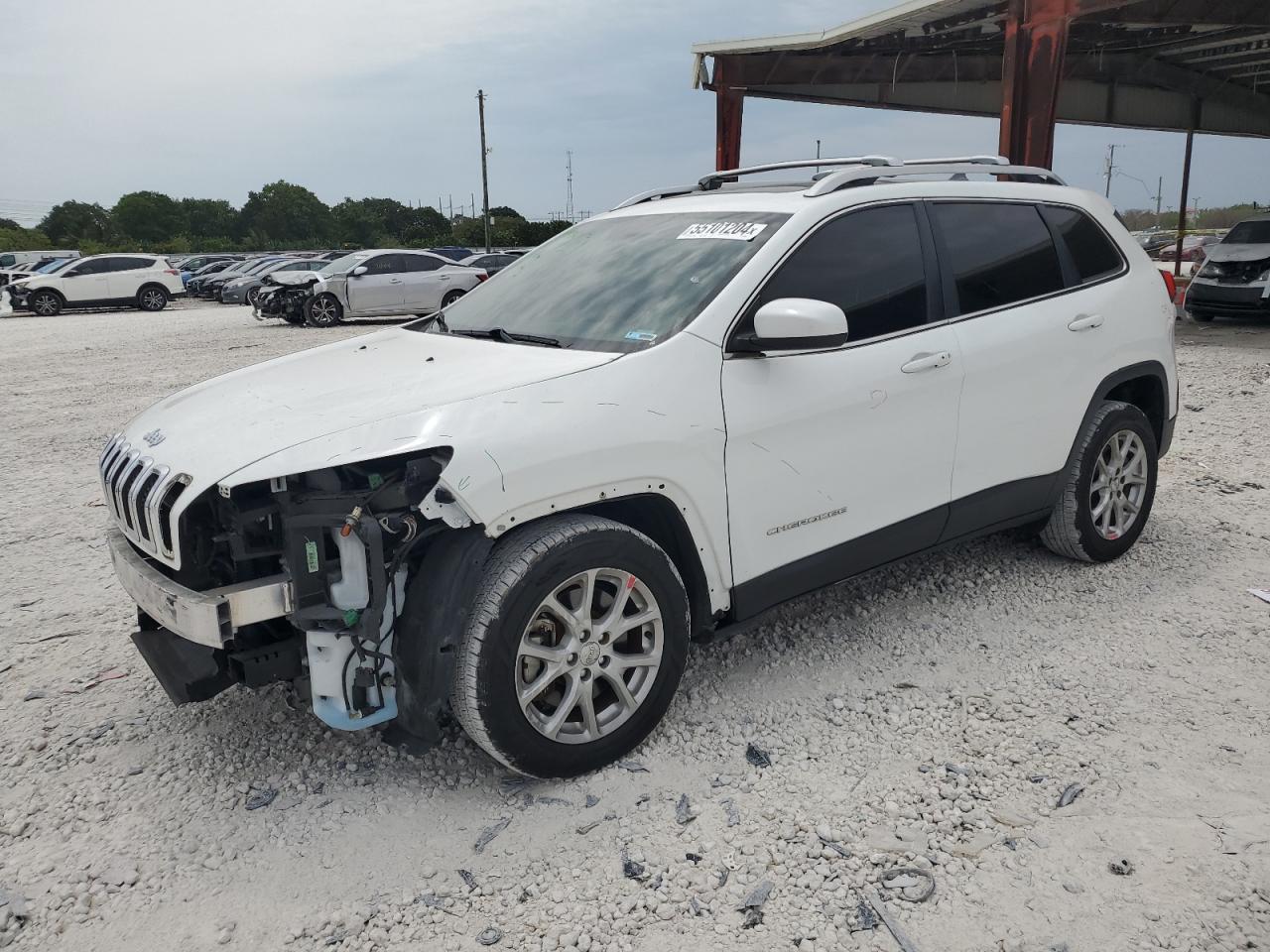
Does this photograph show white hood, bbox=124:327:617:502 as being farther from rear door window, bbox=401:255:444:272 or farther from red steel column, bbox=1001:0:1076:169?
rear door window, bbox=401:255:444:272

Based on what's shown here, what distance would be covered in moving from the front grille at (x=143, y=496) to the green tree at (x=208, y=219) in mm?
108090

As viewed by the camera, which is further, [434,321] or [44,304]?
[44,304]

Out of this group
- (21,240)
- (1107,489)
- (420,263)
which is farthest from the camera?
(21,240)

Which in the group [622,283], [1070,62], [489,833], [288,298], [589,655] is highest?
[1070,62]

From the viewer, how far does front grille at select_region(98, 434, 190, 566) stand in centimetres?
281

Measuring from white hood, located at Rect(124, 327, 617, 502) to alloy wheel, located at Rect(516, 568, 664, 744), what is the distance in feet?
2.23

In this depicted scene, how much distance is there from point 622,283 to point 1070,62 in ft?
68.6

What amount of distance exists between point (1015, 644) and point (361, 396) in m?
2.74

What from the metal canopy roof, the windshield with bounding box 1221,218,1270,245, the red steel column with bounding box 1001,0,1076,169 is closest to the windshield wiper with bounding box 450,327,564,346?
the metal canopy roof

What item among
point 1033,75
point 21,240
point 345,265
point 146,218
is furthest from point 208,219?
point 1033,75

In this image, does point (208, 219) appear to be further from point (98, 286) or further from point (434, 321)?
point (434, 321)

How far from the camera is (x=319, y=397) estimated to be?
3184 millimetres

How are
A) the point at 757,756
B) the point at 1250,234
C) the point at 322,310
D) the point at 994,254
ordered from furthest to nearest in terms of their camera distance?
the point at 322,310
the point at 1250,234
the point at 994,254
the point at 757,756

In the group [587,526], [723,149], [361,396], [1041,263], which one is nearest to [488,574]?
[587,526]
